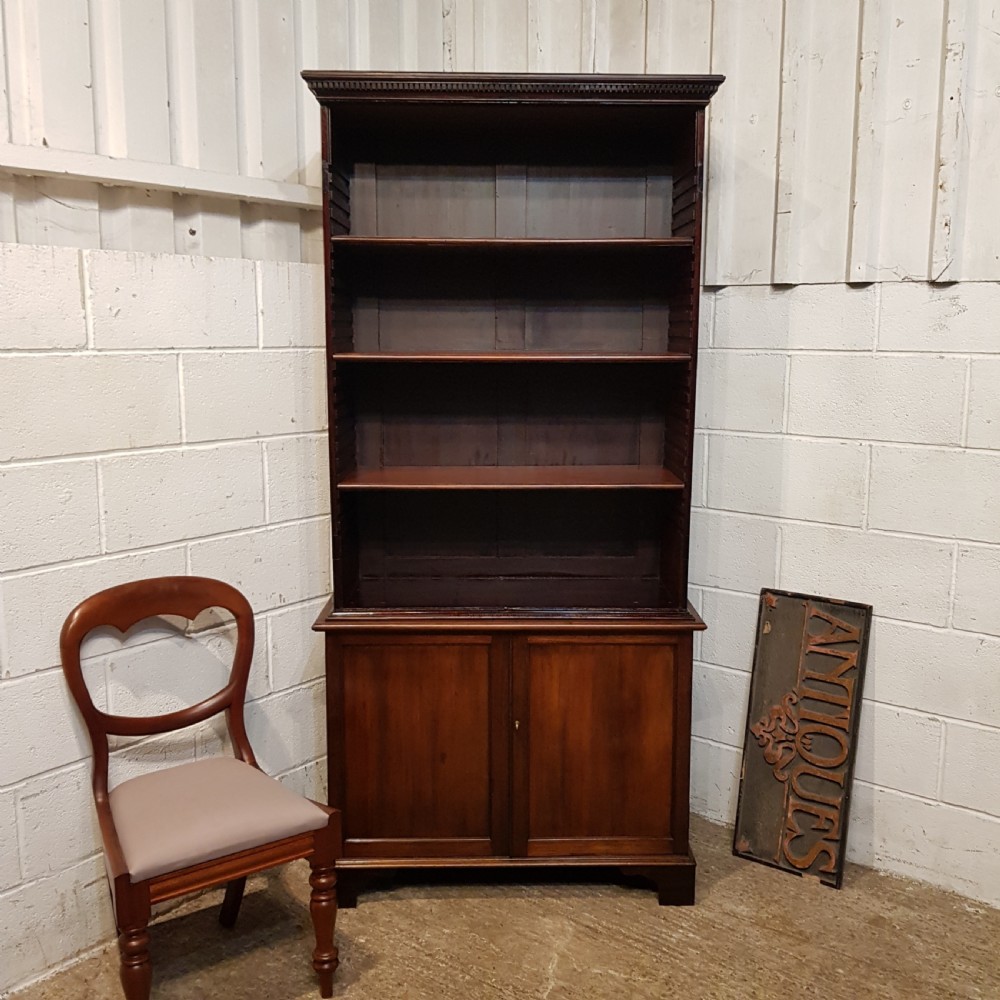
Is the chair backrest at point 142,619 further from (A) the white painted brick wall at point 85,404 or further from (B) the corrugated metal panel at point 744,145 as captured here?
(B) the corrugated metal panel at point 744,145

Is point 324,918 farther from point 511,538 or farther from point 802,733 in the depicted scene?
point 802,733

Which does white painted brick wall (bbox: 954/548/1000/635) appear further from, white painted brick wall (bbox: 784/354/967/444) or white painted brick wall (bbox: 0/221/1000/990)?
white painted brick wall (bbox: 784/354/967/444)

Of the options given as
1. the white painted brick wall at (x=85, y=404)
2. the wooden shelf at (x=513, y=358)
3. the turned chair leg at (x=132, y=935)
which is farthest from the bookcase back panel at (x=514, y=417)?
the turned chair leg at (x=132, y=935)

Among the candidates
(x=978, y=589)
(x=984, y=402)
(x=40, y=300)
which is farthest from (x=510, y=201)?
(x=978, y=589)

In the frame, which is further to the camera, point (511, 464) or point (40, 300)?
point (511, 464)

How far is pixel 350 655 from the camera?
240 centimetres

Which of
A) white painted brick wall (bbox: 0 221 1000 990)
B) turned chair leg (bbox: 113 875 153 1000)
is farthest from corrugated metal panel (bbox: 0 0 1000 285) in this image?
turned chair leg (bbox: 113 875 153 1000)

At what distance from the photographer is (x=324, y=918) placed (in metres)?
2.05

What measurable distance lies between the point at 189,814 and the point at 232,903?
47 cm

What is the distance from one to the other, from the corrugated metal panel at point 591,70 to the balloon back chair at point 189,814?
87 cm

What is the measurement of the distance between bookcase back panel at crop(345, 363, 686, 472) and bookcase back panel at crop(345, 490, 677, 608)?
12 cm

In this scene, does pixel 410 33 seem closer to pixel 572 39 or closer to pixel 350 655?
pixel 572 39

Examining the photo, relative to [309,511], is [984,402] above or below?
above

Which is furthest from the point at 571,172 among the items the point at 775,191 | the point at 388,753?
the point at 388,753
